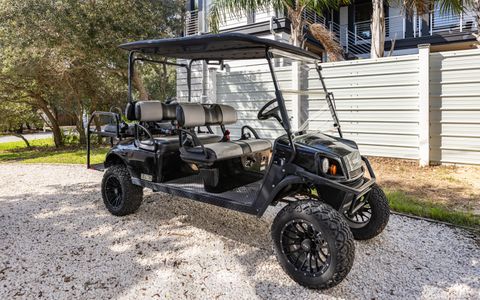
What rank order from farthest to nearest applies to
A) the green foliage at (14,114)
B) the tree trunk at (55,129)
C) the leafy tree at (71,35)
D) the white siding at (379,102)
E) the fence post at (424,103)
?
the tree trunk at (55,129) → the green foliage at (14,114) → the leafy tree at (71,35) → the white siding at (379,102) → the fence post at (424,103)

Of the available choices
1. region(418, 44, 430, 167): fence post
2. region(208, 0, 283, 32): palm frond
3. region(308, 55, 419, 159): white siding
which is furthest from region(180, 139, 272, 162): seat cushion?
region(208, 0, 283, 32): palm frond

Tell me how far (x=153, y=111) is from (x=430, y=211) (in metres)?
3.23

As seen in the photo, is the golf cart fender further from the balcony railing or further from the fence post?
the balcony railing

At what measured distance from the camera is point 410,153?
5766 mm

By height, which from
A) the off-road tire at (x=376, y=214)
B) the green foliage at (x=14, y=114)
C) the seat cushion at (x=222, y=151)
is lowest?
the off-road tire at (x=376, y=214)

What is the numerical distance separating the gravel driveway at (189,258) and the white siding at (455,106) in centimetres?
255

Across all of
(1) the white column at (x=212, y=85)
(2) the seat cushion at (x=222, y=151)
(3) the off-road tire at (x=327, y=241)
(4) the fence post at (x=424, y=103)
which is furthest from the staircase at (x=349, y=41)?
(3) the off-road tire at (x=327, y=241)

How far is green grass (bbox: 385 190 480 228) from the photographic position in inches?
136

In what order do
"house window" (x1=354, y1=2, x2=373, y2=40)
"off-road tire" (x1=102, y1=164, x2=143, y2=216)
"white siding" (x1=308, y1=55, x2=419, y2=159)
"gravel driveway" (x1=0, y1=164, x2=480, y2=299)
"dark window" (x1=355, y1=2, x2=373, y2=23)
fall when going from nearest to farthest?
"gravel driveway" (x1=0, y1=164, x2=480, y2=299)
"off-road tire" (x1=102, y1=164, x2=143, y2=216)
"white siding" (x1=308, y1=55, x2=419, y2=159)
"house window" (x1=354, y1=2, x2=373, y2=40)
"dark window" (x1=355, y1=2, x2=373, y2=23)

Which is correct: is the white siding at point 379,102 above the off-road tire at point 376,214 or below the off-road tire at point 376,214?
above

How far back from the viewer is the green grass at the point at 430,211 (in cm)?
347

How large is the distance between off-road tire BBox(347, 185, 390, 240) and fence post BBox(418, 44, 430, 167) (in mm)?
3162

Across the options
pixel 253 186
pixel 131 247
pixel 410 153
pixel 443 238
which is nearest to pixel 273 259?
pixel 253 186

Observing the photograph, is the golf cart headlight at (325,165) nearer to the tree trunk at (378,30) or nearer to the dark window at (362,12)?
the tree trunk at (378,30)
